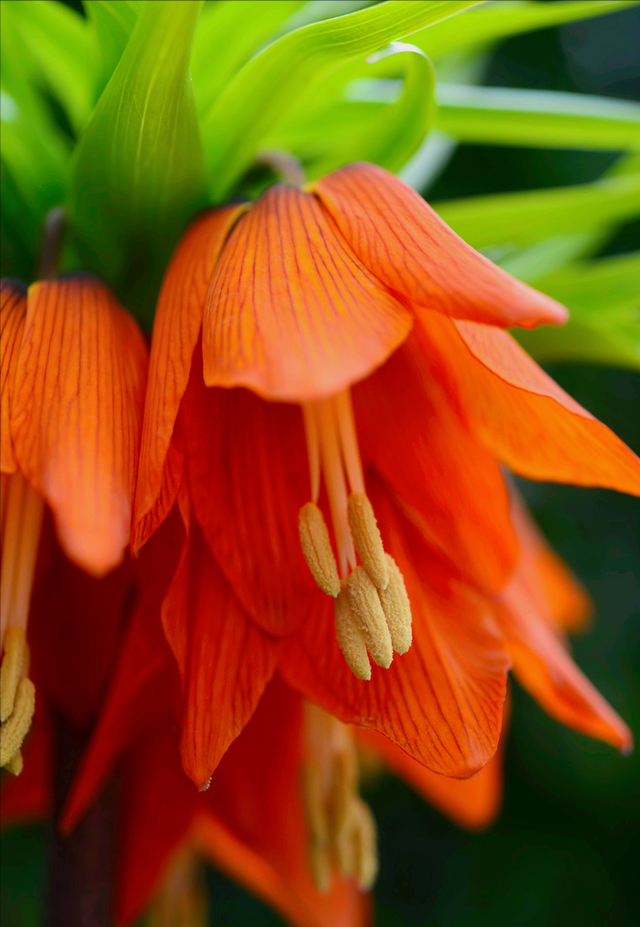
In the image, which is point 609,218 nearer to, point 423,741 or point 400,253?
point 400,253

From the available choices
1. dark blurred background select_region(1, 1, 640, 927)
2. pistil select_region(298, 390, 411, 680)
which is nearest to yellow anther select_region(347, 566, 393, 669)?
pistil select_region(298, 390, 411, 680)

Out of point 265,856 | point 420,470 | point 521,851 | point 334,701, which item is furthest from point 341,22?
point 521,851

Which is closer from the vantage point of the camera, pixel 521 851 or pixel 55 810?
pixel 55 810

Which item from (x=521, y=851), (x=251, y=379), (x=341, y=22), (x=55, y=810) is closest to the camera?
(x=251, y=379)

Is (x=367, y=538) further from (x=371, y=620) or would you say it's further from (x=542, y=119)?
(x=542, y=119)

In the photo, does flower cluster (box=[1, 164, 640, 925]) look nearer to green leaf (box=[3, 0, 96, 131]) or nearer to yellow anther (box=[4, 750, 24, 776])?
yellow anther (box=[4, 750, 24, 776])

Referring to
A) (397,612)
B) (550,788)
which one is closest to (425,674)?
(397,612)
